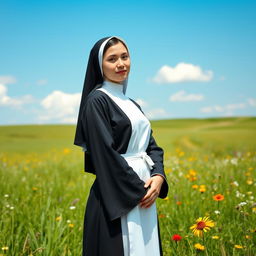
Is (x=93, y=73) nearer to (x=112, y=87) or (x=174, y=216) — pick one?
(x=112, y=87)

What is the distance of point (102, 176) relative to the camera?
2.26 metres

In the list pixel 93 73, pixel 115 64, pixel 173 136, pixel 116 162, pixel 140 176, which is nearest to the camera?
pixel 116 162

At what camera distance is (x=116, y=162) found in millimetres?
2221

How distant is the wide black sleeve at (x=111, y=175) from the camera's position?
2.22m

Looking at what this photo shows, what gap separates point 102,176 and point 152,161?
1.50ft

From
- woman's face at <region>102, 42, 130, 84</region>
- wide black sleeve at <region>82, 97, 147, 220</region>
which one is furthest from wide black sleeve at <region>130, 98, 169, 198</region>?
woman's face at <region>102, 42, 130, 84</region>

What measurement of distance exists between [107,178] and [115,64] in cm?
86

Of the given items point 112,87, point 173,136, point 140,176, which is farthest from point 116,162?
point 173,136

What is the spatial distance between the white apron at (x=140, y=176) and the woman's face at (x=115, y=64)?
0.07m

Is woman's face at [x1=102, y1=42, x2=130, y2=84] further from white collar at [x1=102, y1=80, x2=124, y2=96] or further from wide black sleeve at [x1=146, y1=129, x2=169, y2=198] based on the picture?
wide black sleeve at [x1=146, y1=129, x2=169, y2=198]

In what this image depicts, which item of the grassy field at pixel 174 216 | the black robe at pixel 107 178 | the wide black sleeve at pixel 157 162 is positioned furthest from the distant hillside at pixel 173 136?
the black robe at pixel 107 178

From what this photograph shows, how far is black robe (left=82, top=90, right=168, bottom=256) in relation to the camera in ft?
7.30

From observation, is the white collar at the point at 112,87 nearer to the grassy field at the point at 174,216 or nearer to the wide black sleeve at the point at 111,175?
the wide black sleeve at the point at 111,175

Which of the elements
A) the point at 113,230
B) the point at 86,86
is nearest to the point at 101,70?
the point at 86,86
